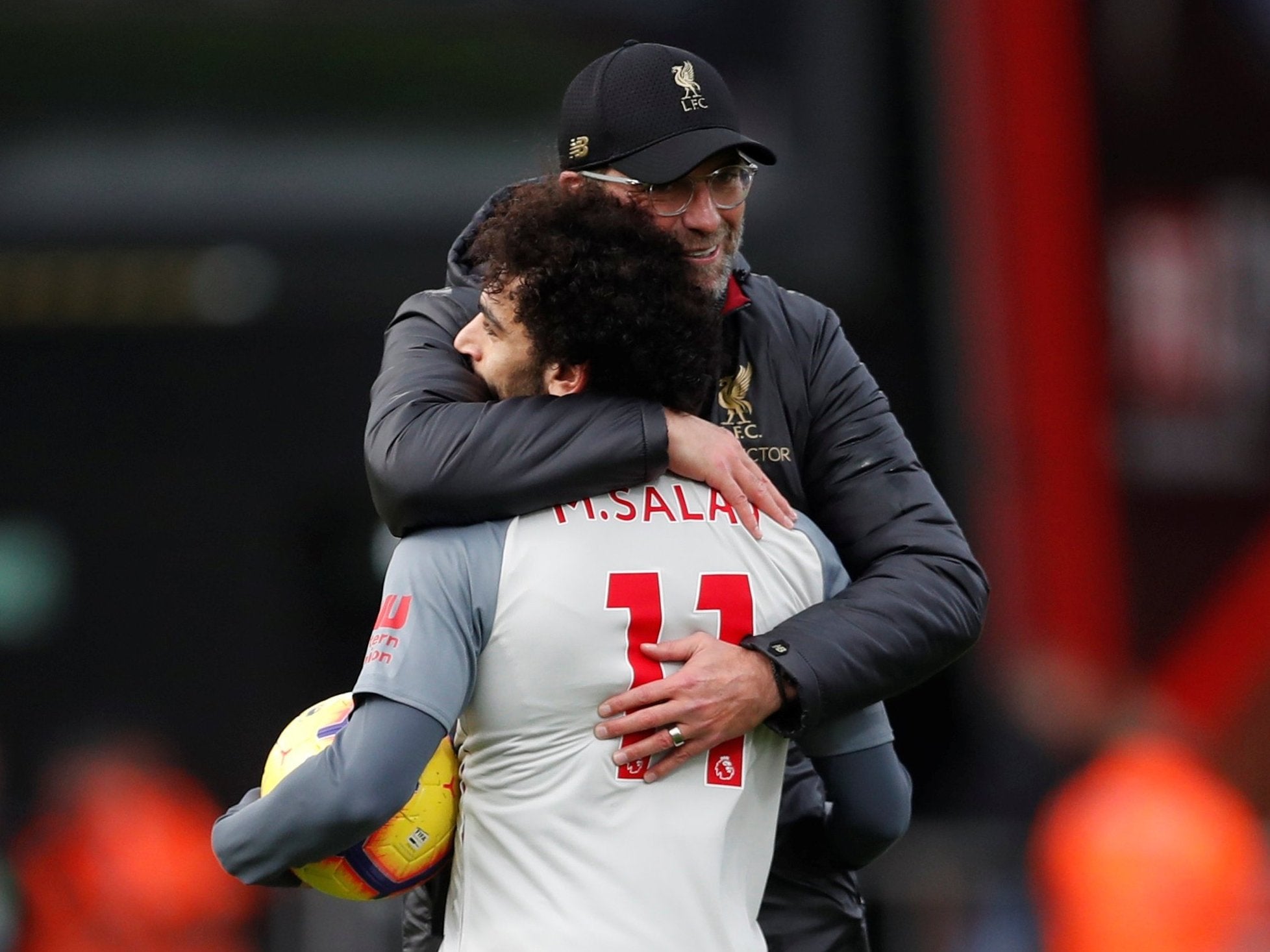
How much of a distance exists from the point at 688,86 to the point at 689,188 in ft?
0.47

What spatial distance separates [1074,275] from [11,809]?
4712 millimetres

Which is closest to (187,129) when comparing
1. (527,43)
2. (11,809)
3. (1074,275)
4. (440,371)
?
(527,43)

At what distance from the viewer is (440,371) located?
8.35 feet

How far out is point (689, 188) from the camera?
2.63 metres

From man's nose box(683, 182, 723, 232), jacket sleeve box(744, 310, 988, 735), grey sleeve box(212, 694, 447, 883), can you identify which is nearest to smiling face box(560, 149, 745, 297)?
man's nose box(683, 182, 723, 232)

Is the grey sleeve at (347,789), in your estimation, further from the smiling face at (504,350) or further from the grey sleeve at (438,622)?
the smiling face at (504,350)

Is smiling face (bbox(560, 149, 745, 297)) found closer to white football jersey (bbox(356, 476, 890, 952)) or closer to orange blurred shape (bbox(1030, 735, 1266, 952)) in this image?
white football jersey (bbox(356, 476, 890, 952))

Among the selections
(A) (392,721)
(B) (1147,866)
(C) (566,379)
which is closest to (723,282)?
(C) (566,379)

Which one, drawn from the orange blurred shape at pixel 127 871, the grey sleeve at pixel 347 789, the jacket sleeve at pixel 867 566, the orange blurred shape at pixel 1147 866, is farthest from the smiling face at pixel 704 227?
the orange blurred shape at pixel 127 871

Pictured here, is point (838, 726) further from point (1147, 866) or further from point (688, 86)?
point (1147, 866)

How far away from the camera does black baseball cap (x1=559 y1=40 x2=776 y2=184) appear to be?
261 centimetres

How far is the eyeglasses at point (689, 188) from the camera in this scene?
2.62 metres

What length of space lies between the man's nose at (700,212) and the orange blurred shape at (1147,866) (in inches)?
159

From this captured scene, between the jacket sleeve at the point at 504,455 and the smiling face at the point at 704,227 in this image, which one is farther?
the smiling face at the point at 704,227
